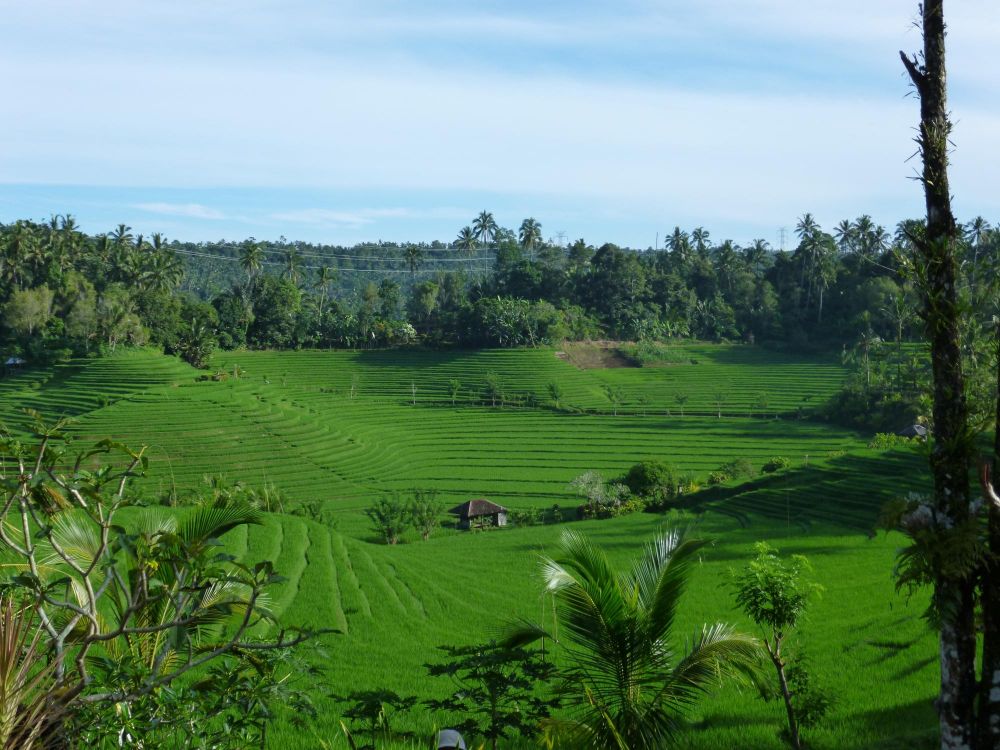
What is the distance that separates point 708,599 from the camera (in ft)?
65.2

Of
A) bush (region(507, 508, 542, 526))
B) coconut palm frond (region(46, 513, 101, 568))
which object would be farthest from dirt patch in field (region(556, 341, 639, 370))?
coconut palm frond (region(46, 513, 101, 568))

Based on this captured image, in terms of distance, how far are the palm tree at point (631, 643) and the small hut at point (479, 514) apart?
29479 millimetres

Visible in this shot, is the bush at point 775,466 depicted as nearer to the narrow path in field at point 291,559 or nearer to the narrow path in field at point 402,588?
the narrow path in field at point 402,588

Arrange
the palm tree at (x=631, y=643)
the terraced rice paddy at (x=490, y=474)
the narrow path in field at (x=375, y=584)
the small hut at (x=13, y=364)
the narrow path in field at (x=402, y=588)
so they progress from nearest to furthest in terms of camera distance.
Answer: the palm tree at (x=631, y=643) → the terraced rice paddy at (x=490, y=474) → the narrow path in field at (x=375, y=584) → the narrow path in field at (x=402, y=588) → the small hut at (x=13, y=364)

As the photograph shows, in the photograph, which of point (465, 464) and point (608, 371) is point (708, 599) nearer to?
point (465, 464)

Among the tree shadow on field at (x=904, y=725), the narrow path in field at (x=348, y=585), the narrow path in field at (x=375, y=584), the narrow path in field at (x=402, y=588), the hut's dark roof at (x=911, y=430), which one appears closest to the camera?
the tree shadow on field at (x=904, y=725)

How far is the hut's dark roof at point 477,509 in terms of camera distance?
3569 centimetres

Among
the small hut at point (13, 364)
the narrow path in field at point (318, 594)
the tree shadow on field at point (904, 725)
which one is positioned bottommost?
the narrow path in field at point (318, 594)

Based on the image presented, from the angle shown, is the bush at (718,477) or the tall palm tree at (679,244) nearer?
the bush at (718,477)

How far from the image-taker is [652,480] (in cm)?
3809

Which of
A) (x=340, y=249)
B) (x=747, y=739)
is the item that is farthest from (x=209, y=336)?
(x=340, y=249)

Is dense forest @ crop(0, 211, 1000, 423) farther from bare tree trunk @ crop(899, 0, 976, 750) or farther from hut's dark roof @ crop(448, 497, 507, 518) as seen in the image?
bare tree trunk @ crop(899, 0, 976, 750)

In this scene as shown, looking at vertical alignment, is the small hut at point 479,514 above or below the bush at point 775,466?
below

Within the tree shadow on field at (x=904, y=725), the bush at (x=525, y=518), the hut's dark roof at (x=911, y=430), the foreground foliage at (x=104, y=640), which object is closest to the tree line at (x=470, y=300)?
the hut's dark roof at (x=911, y=430)
